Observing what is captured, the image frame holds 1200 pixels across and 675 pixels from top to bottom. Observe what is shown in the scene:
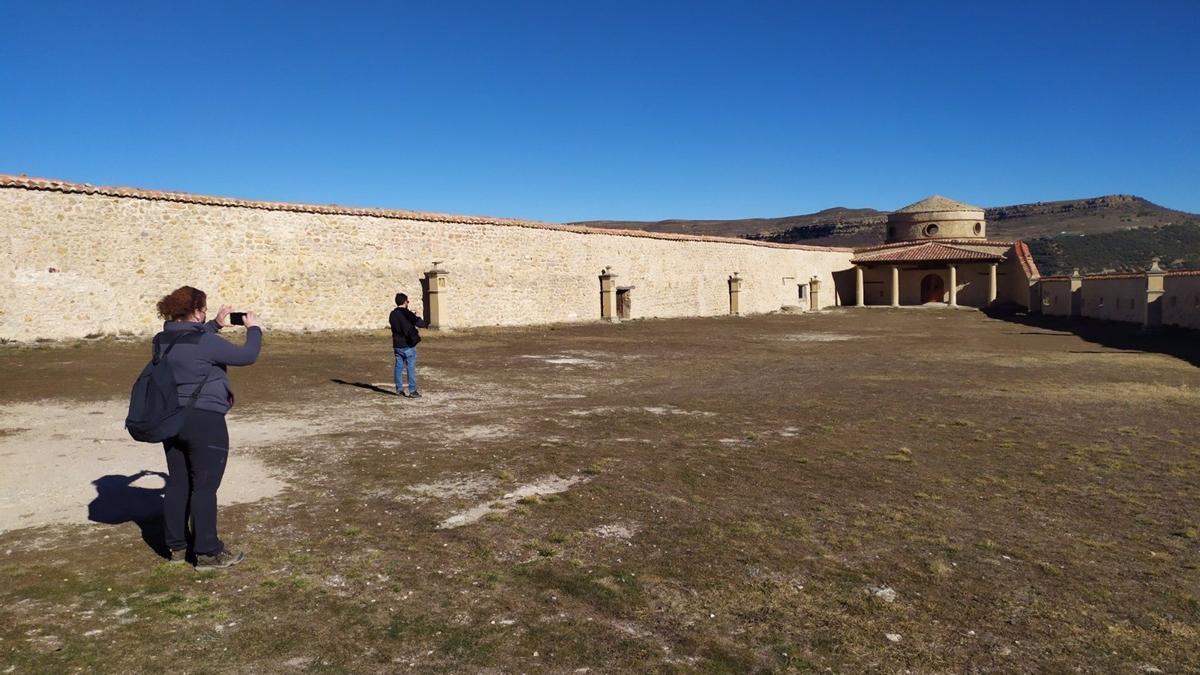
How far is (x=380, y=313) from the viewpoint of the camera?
21.8 metres

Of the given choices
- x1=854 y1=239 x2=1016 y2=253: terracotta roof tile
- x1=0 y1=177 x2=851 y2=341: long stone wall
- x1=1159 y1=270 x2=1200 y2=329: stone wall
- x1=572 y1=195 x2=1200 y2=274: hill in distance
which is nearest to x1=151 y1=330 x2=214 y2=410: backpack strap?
x1=0 y1=177 x2=851 y2=341: long stone wall

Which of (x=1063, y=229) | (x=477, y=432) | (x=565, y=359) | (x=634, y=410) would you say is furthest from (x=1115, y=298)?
(x=1063, y=229)

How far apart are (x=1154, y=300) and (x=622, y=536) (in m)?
25.8

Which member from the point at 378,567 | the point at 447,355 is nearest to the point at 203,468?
the point at 378,567

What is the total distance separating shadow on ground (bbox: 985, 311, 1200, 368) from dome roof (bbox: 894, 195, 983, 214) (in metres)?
21.2

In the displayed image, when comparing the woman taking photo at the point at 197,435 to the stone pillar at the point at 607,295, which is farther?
the stone pillar at the point at 607,295

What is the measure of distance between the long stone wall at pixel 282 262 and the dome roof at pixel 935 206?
90.4ft

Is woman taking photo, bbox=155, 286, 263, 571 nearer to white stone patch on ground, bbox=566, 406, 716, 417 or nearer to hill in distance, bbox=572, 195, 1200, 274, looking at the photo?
white stone patch on ground, bbox=566, 406, 716, 417

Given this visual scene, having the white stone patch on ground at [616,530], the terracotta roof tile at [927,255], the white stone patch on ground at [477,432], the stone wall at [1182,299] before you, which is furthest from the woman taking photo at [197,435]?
the terracotta roof tile at [927,255]

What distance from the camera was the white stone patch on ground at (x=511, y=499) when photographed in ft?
16.8

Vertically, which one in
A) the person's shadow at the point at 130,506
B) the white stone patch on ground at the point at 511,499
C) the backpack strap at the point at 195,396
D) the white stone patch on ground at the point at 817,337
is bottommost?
the white stone patch on ground at the point at 817,337

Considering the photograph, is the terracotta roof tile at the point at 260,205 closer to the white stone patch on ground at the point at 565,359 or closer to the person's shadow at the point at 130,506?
the white stone patch on ground at the point at 565,359

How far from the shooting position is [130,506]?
5.29 m

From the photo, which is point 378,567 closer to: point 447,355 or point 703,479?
point 703,479
